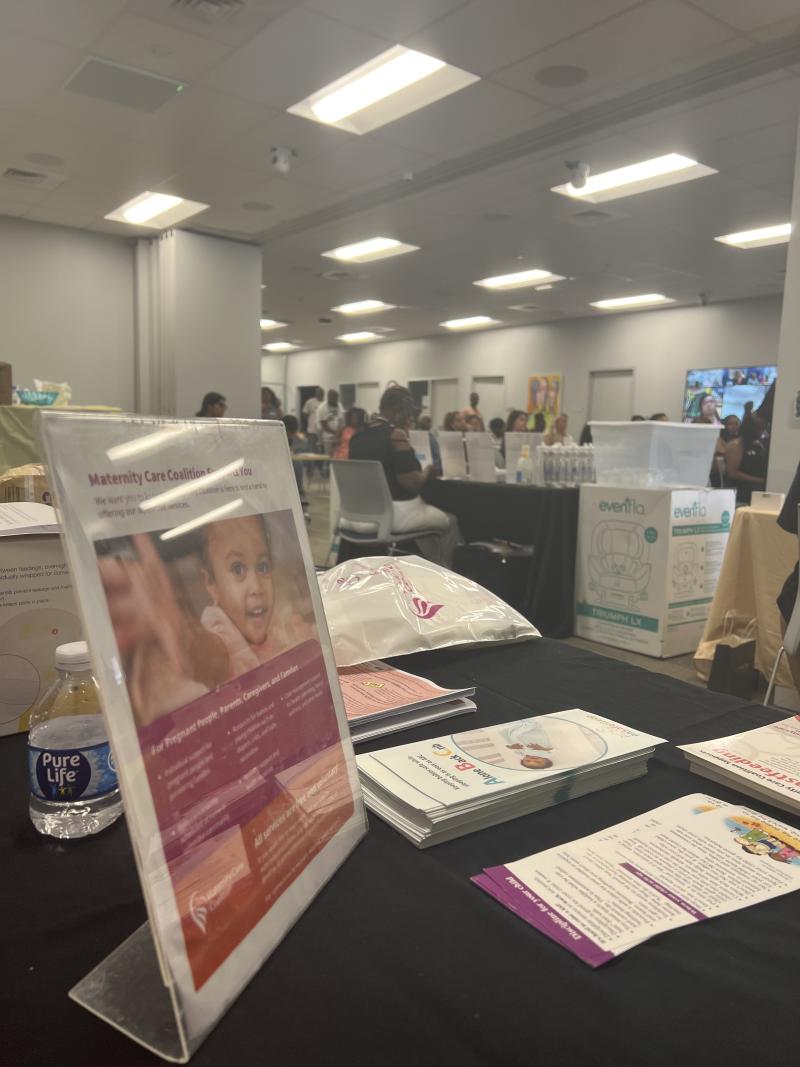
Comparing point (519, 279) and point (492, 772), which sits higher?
point (519, 279)

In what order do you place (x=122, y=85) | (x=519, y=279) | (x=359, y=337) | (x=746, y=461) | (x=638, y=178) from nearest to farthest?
(x=122, y=85) → (x=638, y=178) → (x=746, y=461) → (x=519, y=279) → (x=359, y=337)

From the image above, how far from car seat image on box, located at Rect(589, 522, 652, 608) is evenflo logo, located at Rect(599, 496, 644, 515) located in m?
0.06

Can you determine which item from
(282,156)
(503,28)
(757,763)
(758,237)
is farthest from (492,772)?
(758,237)

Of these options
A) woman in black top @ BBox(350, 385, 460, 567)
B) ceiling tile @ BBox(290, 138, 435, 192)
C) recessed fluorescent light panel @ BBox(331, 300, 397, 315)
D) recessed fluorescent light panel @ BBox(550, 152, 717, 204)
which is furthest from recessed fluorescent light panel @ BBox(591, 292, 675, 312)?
woman in black top @ BBox(350, 385, 460, 567)

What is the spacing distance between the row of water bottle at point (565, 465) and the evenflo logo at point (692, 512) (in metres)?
0.69

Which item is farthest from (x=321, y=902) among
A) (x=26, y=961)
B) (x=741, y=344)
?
(x=741, y=344)

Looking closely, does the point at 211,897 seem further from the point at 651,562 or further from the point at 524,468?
the point at 524,468

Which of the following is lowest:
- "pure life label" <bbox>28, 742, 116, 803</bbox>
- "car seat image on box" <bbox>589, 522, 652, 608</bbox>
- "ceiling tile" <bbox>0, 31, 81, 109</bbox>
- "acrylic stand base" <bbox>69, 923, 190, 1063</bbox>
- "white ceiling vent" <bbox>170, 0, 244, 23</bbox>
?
"car seat image on box" <bbox>589, 522, 652, 608</bbox>

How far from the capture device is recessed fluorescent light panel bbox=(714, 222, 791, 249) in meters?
6.53

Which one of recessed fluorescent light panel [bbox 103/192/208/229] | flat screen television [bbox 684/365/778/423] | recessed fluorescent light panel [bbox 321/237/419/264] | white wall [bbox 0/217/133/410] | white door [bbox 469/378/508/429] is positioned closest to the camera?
recessed fluorescent light panel [bbox 103/192/208/229]

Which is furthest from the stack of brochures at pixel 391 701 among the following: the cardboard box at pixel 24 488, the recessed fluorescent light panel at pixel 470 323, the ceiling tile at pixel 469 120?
the recessed fluorescent light panel at pixel 470 323

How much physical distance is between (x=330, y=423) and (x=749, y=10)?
8.33 meters

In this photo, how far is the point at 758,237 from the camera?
268 inches

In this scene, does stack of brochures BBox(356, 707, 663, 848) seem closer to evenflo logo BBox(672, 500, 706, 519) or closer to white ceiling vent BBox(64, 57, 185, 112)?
evenflo logo BBox(672, 500, 706, 519)
